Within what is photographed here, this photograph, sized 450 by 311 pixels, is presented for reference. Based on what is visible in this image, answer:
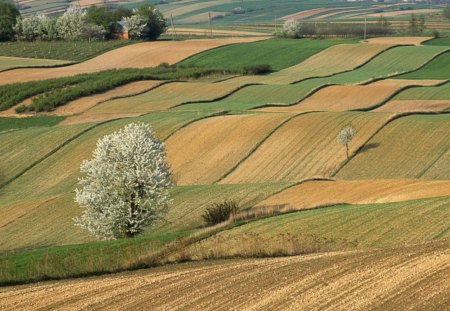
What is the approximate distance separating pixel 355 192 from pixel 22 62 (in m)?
89.0

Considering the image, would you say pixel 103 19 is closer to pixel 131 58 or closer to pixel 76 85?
pixel 131 58

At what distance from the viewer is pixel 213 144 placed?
61969mm

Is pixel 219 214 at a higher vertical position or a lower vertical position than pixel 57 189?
higher

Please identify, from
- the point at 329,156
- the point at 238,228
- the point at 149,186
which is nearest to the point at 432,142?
the point at 329,156

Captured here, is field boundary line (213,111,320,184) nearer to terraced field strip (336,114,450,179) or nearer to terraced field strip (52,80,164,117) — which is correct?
terraced field strip (336,114,450,179)

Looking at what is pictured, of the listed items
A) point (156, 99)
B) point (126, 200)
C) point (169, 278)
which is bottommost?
point (156, 99)

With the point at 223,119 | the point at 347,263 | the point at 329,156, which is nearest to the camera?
the point at 347,263

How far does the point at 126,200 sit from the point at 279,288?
19714 mm

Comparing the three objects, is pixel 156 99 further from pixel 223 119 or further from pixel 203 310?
pixel 203 310

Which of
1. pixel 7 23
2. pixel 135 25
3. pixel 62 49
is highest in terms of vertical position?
pixel 7 23

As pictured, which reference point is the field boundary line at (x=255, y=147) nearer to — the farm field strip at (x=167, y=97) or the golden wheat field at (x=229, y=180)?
the golden wheat field at (x=229, y=180)

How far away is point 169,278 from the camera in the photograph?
21.1 m

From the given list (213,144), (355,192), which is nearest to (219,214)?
(355,192)

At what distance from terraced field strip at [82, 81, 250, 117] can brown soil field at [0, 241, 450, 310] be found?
5968cm
